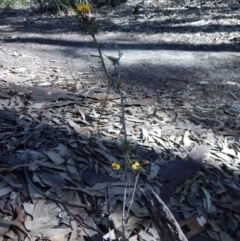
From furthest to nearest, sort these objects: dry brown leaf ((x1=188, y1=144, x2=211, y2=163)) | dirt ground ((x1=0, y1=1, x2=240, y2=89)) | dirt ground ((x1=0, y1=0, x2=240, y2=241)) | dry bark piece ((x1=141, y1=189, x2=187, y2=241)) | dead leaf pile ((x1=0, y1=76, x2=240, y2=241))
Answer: dirt ground ((x1=0, y1=1, x2=240, y2=89)) < dry brown leaf ((x1=188, y1=144, x2=211, y2=163)) < dirt ground ((x1=0, y1=0, x2=240, y2=241)) < dead leaf pile ((x1=0, y1=76, x2=240, y2=241)) < dry bark piece ((x1=141, y1=189, x2=187, y2=241))

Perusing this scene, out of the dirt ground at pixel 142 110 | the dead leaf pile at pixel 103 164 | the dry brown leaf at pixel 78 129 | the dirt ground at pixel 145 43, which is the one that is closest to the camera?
the dead leaf pile at pixel 103 164

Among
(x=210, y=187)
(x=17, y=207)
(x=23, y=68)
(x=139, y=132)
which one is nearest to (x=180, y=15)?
(x=23, y=68)

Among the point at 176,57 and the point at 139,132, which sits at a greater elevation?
the point at 139,132

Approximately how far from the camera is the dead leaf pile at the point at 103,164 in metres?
2.61

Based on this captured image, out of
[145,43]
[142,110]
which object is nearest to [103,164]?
[142,110]

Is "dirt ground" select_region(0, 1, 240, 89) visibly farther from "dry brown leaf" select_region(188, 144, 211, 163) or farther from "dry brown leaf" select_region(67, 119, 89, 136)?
"dry brown leaf" select_region(188, 144, 211, 163)

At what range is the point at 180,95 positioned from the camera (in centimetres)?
449

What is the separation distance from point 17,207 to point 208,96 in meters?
2.46

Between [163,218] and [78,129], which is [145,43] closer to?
[78,129]

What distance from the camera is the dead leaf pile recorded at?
2611 millimetres

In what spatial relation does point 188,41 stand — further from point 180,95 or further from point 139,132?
point 139,132

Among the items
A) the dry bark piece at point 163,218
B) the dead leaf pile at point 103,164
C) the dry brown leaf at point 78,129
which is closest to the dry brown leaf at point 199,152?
the dead leaf pile at point 103,164

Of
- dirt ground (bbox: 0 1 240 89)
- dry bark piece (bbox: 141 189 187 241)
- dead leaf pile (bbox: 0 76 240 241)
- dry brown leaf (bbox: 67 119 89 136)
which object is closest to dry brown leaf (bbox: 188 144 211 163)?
dead leaf pile (bbox: 0 76 240 241)

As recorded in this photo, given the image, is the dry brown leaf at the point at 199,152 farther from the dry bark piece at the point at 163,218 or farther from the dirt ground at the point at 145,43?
the dry bark piece at the point at 163,218
